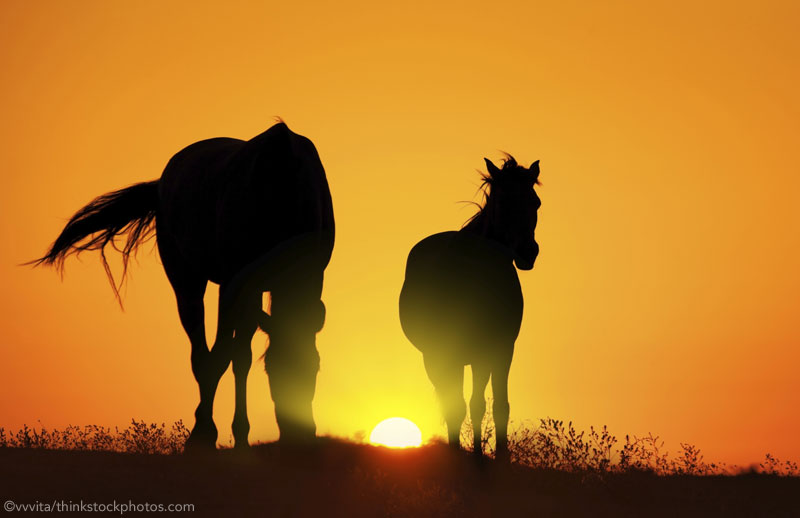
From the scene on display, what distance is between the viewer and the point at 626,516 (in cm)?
975

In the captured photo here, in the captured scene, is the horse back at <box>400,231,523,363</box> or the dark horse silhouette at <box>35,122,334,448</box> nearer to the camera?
the dark horse silhouette at <box>35,122,334,448</box>

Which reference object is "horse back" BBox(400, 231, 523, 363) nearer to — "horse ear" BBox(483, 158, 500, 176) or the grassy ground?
"horse ear" BBox(483, 158, 500, 176)

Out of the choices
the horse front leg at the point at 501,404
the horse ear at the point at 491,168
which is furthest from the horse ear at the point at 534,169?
the horse front leg at the point at 501,404

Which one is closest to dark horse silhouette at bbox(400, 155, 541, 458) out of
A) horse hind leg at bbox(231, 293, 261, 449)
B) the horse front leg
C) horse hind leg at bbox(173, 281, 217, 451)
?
the horse front leg

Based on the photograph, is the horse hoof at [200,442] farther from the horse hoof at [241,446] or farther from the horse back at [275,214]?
the horse back at [275,214]

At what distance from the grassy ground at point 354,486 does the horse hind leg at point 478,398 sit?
326mm

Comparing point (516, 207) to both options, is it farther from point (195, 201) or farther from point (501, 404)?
point (195, 201)

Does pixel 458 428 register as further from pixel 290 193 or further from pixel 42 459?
pixel 42 459

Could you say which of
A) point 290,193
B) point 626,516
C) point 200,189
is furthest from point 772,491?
point 200,189

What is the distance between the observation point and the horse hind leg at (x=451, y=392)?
11703 millimetres

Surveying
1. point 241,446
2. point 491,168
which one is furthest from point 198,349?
point 491,168

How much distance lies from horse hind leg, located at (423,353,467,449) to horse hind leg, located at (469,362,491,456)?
1.10ft

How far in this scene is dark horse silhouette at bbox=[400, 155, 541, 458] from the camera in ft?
37.0

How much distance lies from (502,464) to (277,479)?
2.69 metres
